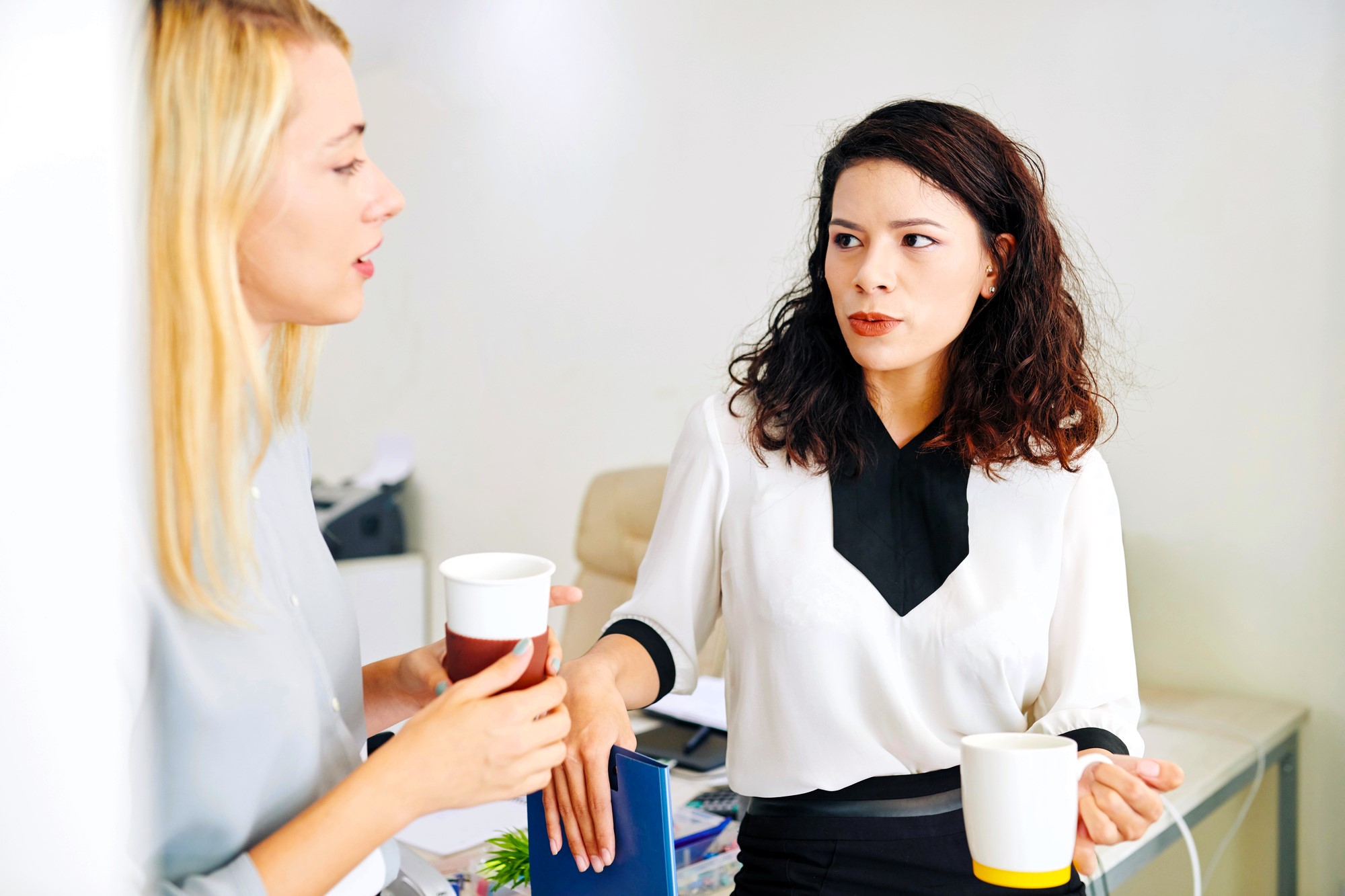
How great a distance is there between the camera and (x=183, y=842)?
701 mm

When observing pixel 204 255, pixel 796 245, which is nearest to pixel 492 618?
pixel 204 255

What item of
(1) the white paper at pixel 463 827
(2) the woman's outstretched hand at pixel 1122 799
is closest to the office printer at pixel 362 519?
(1) the white paper at pixel 463 827

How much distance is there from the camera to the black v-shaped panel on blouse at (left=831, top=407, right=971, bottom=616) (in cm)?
117

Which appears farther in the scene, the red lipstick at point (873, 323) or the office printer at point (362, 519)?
the office printer at point (362, 519)

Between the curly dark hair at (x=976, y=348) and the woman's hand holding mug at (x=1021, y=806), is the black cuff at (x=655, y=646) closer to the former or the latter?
the curly dark hair at (x=976, y=348)

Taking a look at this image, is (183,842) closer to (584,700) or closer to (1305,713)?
(584,700)

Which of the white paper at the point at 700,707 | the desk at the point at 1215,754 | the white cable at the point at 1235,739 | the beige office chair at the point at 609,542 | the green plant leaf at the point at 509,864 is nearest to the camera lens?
the green plant leaf at the point at 509,864

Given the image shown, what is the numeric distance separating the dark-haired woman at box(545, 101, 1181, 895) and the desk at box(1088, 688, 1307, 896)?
0.66m

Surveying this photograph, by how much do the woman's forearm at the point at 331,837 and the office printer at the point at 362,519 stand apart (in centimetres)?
270

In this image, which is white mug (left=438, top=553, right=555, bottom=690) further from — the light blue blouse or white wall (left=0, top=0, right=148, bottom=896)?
white wall (left=0, top=0, right=148, bottom=896)

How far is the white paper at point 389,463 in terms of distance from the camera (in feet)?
10.9

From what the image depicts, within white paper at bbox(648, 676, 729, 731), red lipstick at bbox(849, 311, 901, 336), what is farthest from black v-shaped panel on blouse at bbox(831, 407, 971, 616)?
white paper at bbox(648, 676, 729, 731)

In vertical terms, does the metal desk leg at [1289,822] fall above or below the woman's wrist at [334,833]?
below

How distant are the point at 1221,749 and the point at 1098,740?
0.86m
